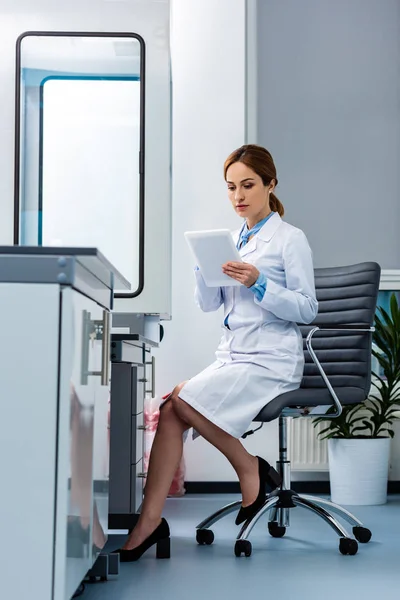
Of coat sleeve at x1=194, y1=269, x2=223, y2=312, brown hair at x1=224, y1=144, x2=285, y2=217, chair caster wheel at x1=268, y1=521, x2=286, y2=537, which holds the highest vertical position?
brown hair at x1=224, y1=144, x2=285, y2=217

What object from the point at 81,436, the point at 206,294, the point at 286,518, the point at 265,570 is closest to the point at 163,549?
the point at 265,570

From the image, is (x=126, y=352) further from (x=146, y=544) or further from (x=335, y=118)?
(x=335, y=118)

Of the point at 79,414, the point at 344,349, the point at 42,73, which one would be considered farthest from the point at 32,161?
the point at 79,414

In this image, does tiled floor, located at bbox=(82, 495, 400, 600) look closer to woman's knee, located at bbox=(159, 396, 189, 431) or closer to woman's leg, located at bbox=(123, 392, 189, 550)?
woman's leg, located at bbox=(123, 392, 189, 550)

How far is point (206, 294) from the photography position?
2.79 metres

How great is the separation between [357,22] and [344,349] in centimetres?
216

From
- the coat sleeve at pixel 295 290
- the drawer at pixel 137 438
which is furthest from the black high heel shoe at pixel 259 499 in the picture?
the coat sleeve at pixel 295 290

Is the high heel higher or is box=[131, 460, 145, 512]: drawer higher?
box=[131, 460, 145, 512]: drawer

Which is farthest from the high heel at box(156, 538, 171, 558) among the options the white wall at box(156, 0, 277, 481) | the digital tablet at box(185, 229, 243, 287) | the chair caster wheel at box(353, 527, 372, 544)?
the white wall at box(156, 0, 277, 481)

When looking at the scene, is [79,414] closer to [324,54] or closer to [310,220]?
[310,220]

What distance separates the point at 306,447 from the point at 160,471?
172 cm

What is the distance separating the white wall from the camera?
413cm

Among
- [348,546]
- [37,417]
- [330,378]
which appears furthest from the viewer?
[330,378]

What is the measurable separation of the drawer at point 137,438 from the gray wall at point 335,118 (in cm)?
186
